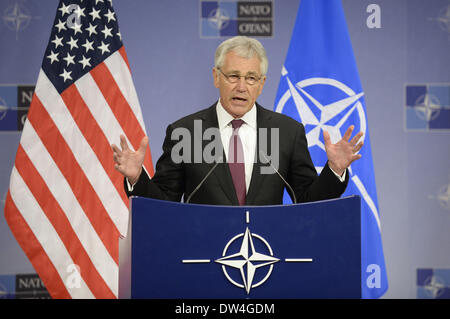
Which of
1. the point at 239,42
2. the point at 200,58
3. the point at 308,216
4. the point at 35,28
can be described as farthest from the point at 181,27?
the point at 308,216

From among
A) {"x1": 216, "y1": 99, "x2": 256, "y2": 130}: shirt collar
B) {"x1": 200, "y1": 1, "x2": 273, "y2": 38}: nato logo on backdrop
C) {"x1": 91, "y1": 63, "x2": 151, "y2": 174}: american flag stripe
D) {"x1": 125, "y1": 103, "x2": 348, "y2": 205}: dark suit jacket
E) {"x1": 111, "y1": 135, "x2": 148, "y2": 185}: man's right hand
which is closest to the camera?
{"x1": 111, "y1": 135, "x2": 148, "y2": 185}: man's right hand

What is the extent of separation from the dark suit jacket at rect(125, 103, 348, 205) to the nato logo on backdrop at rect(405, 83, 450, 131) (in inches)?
75.0

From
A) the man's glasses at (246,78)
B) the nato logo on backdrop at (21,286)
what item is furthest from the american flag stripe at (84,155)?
the man's glasses at (246,78)

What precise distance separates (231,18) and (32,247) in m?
1.97

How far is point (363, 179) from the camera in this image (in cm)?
→ 323

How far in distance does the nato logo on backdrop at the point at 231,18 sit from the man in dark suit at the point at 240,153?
5.49ft

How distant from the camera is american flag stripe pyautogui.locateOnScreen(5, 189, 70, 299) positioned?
3.17 meters

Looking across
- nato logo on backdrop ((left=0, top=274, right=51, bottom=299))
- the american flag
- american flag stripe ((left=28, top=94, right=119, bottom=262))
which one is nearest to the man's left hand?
the american flag

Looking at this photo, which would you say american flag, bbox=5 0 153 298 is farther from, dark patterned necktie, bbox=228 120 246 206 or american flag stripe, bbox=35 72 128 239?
dark patterned necktie, bbox=228 120 246 206

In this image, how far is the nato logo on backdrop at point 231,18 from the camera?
3654 millimetres

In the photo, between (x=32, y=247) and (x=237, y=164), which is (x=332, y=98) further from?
(x=32, y=247)

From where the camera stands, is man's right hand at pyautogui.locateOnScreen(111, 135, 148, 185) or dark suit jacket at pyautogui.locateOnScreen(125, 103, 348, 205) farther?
dark suit jacket at pyautogui.locateOnScreen(125, 103, 348, 205)

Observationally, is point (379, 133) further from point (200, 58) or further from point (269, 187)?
point (269, 187)

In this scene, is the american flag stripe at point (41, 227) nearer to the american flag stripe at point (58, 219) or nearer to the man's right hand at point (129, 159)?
the american flag stripe at point (58, 219)
